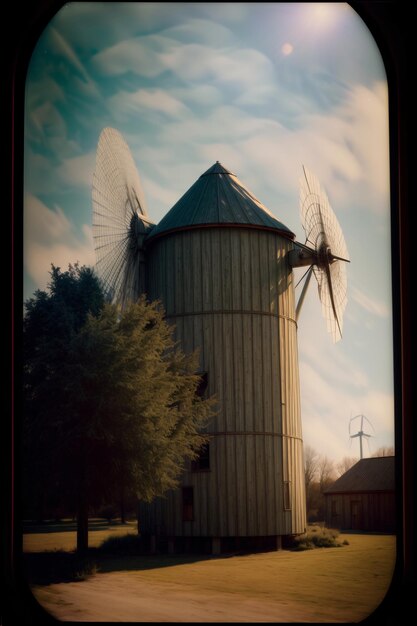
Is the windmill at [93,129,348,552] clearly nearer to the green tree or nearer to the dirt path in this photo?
the green tree

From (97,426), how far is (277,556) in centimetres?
640

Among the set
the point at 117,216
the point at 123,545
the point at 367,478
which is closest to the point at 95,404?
the point at 123,545

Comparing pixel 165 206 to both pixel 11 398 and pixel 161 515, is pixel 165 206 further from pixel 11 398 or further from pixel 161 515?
pixel 11 398

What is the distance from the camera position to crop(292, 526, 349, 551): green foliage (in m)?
18.5

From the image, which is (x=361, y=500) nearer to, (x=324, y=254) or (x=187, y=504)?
(x=187, y=504)

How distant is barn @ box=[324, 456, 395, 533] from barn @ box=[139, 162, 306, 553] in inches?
197

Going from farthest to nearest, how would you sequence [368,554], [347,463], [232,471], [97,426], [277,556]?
[347,463], [232,471], [277,556], [368,554], [97,426]

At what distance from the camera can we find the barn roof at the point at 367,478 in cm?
2398

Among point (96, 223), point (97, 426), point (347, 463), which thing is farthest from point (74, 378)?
point (347, 463)

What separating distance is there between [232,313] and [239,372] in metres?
1.52

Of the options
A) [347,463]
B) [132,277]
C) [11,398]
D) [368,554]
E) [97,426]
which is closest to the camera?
[11,398]

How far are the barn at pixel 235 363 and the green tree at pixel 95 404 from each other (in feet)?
15.4

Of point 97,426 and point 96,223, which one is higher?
point 96,223

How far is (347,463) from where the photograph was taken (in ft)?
85.9
